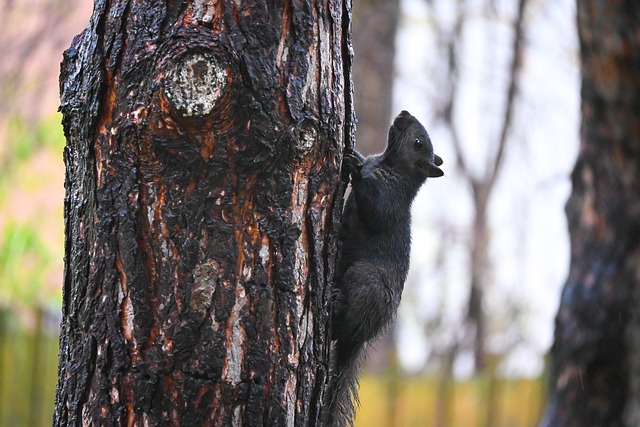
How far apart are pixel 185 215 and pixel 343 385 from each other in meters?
1.16

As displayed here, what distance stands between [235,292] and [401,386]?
15.6 ft

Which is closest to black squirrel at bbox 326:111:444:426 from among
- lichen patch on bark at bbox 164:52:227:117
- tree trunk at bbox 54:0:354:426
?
tree trunk at bbox 54:0:354:426

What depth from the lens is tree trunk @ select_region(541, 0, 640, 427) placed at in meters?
4.21

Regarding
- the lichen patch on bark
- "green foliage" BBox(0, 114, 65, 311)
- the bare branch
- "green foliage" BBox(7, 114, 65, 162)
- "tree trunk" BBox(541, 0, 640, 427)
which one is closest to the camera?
the lichen patch on bark

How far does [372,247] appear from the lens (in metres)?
3.31

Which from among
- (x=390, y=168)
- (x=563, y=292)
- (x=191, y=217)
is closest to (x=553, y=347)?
(x=563, y=292)

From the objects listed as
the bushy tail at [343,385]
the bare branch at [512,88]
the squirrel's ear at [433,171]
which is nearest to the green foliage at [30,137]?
the squirrel's ear at [433,171]

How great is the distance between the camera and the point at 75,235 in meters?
2.31

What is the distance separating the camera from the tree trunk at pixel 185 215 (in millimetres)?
2166

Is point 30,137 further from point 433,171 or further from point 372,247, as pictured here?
point 372,247

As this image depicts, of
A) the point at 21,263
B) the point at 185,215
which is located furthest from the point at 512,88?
the point at 185,215

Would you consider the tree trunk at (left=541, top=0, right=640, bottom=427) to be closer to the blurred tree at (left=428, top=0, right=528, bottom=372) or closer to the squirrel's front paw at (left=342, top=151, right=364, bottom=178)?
the squirrel's front paw at (left=342, top=151, right=364, bottom=178)

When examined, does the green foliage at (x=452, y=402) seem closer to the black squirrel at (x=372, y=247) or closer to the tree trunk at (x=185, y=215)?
the black squirrel at (x=372, y=247)

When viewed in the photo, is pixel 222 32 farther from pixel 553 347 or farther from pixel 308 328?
pixel 553 347
